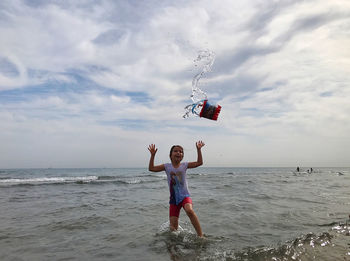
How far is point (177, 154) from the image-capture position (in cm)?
558

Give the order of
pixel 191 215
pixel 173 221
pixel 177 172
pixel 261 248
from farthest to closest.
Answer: pixel 173 221
pixel 177 172
pixel 191 215
pixel 261 248

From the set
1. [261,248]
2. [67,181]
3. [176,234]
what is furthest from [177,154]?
[67,181]

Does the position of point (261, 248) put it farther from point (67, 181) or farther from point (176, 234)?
point (67, 181)

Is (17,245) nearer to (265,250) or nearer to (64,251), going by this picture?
(64,251)

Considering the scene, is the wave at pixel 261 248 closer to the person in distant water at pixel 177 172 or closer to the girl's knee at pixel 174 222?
the girl's knee at pixel 174 222

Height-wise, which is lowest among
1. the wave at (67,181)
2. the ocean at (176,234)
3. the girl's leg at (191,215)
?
the wave at (67,181)

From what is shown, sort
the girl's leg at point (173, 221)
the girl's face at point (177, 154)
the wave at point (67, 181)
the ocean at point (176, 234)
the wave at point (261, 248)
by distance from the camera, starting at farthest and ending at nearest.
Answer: the wave at point (67, 181), the girl's leg at point (173, 221), the girl's face at point (177, 154), the ocean at point (176, 234), the wave at point (261, 248)

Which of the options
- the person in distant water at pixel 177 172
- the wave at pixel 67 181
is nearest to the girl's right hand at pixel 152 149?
the person in distant water at pixel 177 172

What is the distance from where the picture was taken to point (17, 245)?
527 centimetres

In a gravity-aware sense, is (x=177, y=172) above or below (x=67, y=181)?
Result: above

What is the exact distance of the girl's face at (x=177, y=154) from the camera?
558 centimetres

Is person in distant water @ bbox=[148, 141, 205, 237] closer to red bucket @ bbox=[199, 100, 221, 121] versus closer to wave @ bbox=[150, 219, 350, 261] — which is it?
wave @ bbox=[150, 219, 350, 261]

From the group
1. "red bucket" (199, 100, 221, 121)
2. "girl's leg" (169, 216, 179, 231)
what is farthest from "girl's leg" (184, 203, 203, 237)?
"red bucket" (199, 100, 221, 121)

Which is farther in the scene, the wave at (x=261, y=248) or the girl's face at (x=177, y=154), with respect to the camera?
the girl's face at (x=177, y=154)
